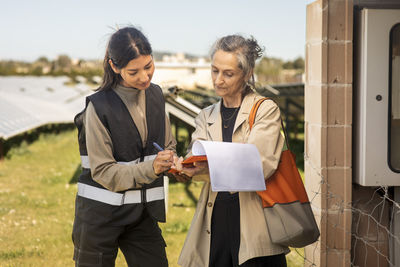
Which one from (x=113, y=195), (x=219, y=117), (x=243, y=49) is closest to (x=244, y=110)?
(x=219, y=117)

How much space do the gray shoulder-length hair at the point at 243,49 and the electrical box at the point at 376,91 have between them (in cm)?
123

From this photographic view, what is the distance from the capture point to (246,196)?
2.51 meters

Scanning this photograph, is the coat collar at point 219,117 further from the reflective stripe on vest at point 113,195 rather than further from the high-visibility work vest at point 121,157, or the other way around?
the reflective stripe on vest at point 113,195

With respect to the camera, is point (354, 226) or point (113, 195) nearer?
point (113, 195)

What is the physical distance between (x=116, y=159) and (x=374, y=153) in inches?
71.5

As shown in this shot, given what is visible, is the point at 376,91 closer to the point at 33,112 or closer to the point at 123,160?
the point at 123,160

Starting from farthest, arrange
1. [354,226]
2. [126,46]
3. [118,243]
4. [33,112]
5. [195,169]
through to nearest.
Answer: [33,112]
[354,226]
[118,243]
[126,46]
[195,169]

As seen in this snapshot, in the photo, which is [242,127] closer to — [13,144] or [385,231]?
[385,231]

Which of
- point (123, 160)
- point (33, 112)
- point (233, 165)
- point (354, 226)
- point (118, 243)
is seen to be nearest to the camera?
point (233, 165)

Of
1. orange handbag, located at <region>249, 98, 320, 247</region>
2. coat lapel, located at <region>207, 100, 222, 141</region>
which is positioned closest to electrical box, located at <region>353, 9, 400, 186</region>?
orange handbag, located at <region>249, 98, 320, 247</region>

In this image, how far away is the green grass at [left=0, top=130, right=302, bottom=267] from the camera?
215 inches

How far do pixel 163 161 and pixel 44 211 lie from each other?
18.0 ft

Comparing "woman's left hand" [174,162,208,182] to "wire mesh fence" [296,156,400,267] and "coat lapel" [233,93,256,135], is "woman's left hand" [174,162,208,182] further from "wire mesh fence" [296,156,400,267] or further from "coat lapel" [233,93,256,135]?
"wire mesh fence" [296,156,400,267]

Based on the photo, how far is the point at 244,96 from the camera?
2588 millimetres
